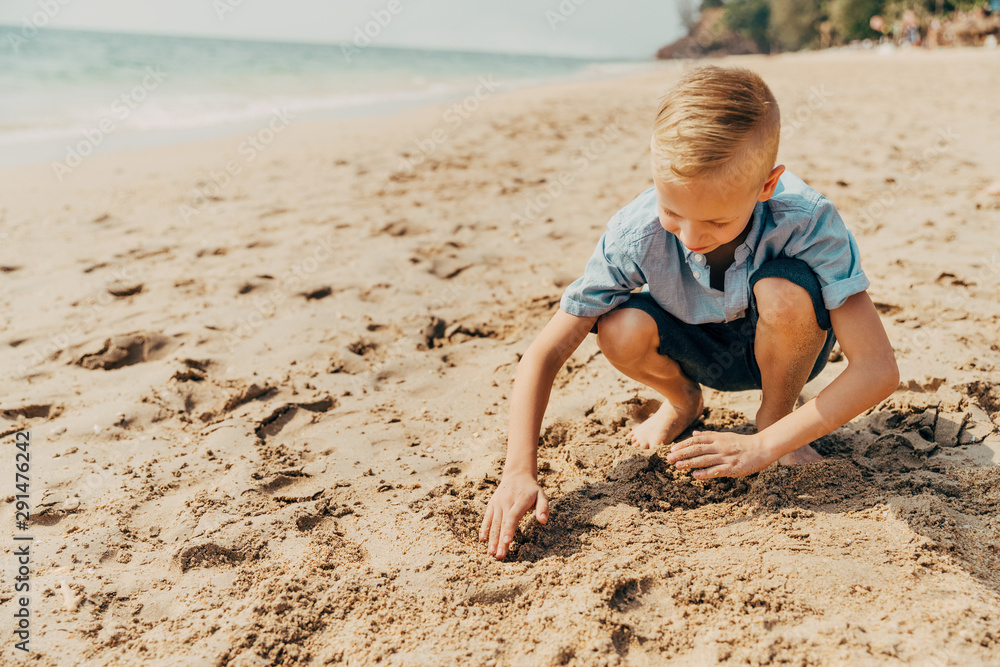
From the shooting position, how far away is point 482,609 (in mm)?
1407

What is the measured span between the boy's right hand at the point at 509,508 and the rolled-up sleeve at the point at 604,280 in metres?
0.45

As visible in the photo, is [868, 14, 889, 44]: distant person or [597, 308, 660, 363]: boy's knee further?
[868, 14, 889, 44]: distant person

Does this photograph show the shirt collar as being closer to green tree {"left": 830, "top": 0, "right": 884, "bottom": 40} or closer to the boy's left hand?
the boy's left hand

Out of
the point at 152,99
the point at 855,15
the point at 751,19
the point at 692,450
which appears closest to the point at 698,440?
the point at 692,450

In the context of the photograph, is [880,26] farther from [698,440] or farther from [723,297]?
[698,440]

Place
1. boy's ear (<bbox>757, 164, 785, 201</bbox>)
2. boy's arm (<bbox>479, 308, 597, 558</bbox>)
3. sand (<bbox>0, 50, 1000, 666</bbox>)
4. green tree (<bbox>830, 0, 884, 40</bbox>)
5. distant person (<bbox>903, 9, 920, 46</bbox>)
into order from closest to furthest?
sand (<bbox>0, 50, 1000, 666</bbox>)
boy's ear (<bbox>757, 164, 785, 201</bbox>)
boy's arm (<bbox>479, 308, 597, 558</bbox>)
distant person (<bbox>903, 9, 920, 46</bbox>)
green tree (<bbox>830, 0, 884, 40</bbox>)

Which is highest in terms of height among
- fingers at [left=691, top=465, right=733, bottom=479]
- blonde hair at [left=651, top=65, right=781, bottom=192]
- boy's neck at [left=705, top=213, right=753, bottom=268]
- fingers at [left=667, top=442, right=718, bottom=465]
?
blonde hair at [left=651, top=65, right=781, bottom=192]

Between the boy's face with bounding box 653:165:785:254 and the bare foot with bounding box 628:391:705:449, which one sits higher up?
the boy's face with bounding box 653:165:785:254

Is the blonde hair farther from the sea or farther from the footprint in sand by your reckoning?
the sea

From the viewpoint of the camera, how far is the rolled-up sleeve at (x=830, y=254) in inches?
60.4

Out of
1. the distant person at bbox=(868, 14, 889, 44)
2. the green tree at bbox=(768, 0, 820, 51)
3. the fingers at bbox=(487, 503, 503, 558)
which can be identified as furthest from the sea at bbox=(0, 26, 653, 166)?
the green tree at bbox=(768, 0, 820, 51)

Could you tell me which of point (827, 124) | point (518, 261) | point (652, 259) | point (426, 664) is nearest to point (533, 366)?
point (652, 259)

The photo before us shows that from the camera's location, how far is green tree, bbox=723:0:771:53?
176 feet

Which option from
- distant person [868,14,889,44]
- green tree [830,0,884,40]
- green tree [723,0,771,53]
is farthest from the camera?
green tree [723,0,771,53]
